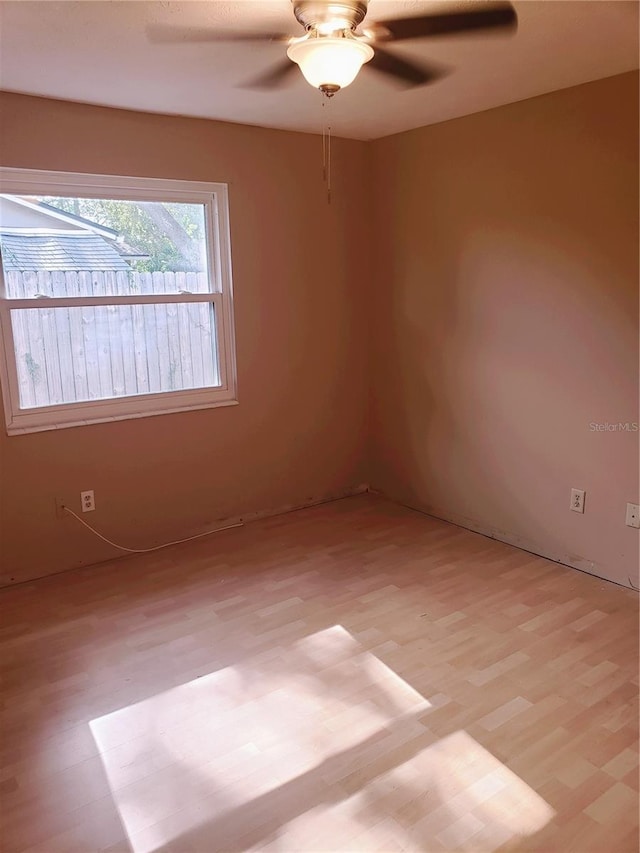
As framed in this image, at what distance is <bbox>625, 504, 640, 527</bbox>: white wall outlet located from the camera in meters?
3.02

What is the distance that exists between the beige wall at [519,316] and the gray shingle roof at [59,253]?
68.5 inches

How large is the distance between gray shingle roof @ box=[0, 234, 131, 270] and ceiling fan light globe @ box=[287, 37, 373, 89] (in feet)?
5.59

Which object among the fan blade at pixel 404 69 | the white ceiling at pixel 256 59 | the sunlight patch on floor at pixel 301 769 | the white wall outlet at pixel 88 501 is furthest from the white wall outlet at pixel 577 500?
the white wall outlet at pixel 88 501

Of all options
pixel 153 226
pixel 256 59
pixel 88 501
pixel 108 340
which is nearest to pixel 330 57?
pixel 256 59

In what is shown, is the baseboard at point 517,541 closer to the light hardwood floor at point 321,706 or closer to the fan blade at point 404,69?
the light hardwood floor at point 321,706

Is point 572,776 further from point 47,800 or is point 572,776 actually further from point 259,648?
point 47,800

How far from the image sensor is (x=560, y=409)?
327 centimetres

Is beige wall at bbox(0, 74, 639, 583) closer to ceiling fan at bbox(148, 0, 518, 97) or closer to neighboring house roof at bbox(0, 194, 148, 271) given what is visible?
neighboring house roof at bbox(0, 194, 148, 271)

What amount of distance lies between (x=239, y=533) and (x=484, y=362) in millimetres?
1744

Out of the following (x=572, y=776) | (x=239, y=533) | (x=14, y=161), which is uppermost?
(x=14, y=161)

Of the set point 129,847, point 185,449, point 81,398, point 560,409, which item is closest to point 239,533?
point 185,449

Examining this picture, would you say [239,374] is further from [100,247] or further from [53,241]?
[53,241]

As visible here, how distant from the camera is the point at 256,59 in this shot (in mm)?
2449

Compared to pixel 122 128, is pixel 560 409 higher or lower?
lower
